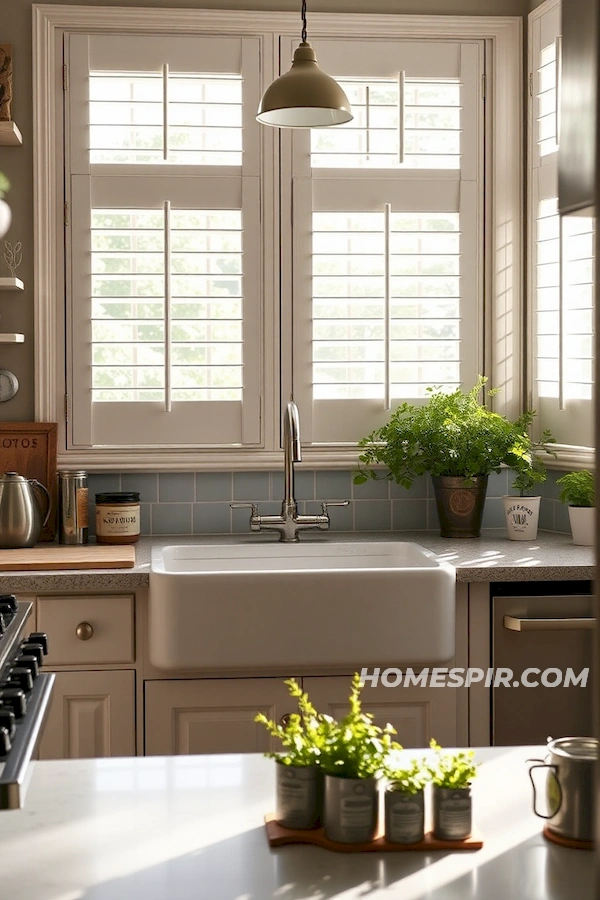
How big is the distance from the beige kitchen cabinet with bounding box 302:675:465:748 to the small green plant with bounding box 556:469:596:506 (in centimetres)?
71

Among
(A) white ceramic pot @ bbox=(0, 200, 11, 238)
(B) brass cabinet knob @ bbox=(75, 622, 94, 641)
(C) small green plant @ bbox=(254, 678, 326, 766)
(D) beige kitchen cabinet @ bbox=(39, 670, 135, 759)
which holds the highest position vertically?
(A) white ceramic pot @ bbox=(0, 200, 11, 238)

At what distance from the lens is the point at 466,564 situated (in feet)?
9.45

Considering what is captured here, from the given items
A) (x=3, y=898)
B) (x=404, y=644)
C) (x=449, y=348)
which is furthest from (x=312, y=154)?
(x=3, y=898)

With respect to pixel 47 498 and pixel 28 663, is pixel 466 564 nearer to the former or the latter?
pixel 47 498

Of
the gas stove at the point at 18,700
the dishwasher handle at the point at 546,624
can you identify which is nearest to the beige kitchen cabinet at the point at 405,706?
the dishwasher handle at the point at 546,624

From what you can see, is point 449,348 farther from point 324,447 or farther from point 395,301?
point 324,447

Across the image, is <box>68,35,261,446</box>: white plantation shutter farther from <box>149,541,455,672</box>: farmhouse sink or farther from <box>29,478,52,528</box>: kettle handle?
<box>149,541,455,672</box>: farmhouse sink

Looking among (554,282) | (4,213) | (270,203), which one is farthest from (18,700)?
(554,282)

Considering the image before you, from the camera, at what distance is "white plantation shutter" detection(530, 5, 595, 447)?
326cm

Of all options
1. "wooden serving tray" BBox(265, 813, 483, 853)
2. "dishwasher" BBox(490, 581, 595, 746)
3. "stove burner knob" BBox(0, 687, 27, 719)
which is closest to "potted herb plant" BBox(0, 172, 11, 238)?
"dishwasher" BBox(490, 581, 595, 746)

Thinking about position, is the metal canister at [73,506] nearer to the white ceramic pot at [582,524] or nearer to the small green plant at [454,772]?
the white ceramic pot at [582,524]

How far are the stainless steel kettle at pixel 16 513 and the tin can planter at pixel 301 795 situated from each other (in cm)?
196

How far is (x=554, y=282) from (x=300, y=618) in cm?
143

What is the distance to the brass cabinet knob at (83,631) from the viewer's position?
2777 mm
